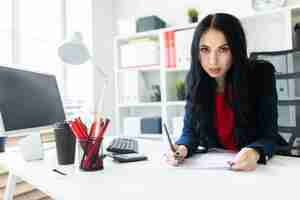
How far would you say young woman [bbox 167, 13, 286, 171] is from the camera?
1.01m

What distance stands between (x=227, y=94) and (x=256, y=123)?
16cm

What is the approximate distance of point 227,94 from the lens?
1.10m

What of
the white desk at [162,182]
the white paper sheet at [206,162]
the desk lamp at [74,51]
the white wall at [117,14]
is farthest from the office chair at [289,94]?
the white wall at [117,14]

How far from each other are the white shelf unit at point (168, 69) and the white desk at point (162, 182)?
56.0 inches

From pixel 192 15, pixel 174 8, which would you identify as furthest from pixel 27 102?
pixel 174 8

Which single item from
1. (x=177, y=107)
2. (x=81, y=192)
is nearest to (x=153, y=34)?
(x=177, y=107)

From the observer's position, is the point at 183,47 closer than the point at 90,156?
No

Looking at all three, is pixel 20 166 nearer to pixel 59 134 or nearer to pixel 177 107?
pixel 59 134

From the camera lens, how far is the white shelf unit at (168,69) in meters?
2.00

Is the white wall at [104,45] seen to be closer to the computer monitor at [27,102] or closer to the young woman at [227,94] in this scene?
the computer monitor at [27,102]

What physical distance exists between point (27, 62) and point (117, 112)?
3.04 ft

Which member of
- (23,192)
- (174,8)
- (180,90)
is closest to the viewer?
(23,192)

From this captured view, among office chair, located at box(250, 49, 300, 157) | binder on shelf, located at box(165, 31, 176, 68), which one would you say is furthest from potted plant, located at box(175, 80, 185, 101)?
office chair, located at box(250, 49, 300, 157)

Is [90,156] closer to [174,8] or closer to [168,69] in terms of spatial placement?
[168,69]
